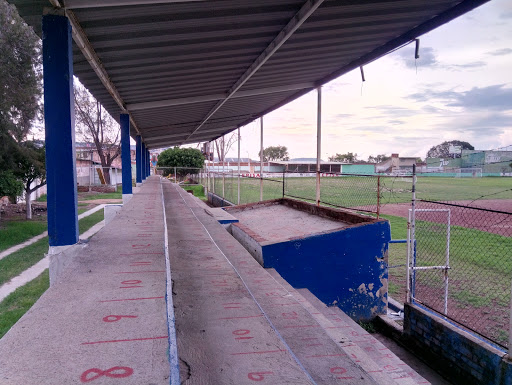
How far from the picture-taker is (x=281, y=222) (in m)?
8.62

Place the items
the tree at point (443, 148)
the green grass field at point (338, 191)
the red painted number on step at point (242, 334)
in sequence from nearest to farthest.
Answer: the red painted number on step at point (242, 334)
the green grass field at point (338, 191)
the tree at point (443, 148)

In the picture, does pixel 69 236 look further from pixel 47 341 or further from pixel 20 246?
pixel 20 246

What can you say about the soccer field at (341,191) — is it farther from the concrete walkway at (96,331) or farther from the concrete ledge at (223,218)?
the concrete walkway at (96,331)

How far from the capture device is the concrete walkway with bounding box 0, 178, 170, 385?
181 centimetres

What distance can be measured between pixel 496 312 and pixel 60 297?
6.75 metres

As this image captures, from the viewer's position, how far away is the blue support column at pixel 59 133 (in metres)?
4.24

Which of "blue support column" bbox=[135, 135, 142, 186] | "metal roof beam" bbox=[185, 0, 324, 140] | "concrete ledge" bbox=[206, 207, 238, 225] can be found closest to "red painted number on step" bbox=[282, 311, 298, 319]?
"metal roof beam" bbox=[185, 0, 324, 140]

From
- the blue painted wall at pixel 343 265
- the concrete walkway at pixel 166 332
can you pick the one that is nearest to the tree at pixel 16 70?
the concrete walkway at pixel 166 332

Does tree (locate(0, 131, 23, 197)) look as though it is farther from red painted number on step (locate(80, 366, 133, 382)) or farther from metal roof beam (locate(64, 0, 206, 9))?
red painted number on step (locate(80, 366, 133, 382))

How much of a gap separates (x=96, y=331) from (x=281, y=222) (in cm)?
654

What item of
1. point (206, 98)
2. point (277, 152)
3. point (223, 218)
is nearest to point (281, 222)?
point (223, 218)

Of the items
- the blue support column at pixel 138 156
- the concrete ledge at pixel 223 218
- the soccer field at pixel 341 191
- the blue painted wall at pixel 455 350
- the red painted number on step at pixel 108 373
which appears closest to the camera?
the red painted number on step at pixel 108 373

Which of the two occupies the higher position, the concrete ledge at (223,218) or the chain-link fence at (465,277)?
the concrete ledge at (223,218)

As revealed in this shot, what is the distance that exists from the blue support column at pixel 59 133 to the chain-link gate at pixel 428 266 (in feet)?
14.8
